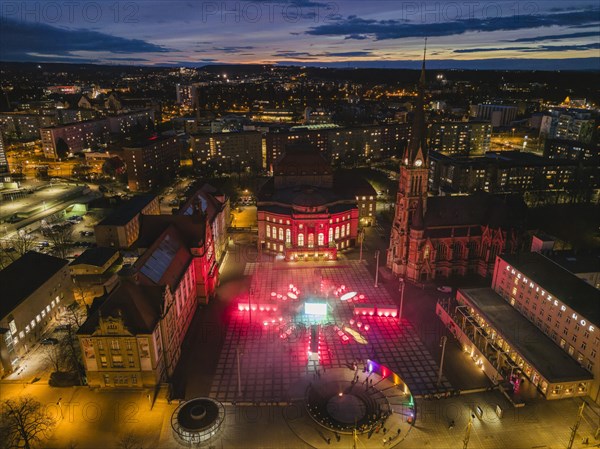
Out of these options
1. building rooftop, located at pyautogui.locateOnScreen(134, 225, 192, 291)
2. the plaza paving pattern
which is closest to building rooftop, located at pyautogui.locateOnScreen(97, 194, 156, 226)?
building rooftop, located at pyautogui.locateOnScreen(134, 225, 192, 291)

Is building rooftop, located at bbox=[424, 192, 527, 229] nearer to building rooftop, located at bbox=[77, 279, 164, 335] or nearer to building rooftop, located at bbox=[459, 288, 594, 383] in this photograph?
building rooftop, located at bbox=[459, 288, 594, 383]

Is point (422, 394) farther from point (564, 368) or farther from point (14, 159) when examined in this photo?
point (14, 159)

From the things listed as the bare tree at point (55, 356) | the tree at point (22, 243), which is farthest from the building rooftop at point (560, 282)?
the tree at point (22, 243)

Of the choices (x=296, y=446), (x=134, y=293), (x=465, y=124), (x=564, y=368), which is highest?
(x=465, y=124)

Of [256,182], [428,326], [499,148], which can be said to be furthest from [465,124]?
[428,326]

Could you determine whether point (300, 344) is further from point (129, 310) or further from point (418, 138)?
point (418, 138)

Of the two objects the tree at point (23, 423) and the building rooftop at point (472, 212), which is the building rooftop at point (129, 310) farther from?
the building rooftop at point (472, 212)
